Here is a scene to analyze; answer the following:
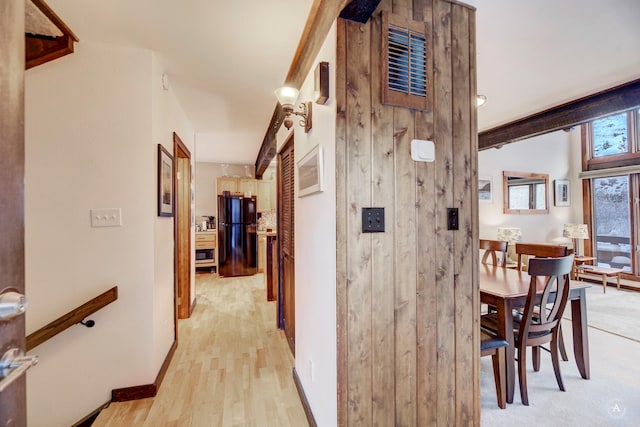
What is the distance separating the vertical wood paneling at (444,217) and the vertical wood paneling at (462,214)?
3 centimetres

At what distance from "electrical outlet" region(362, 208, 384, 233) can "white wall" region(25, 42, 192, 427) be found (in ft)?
5.46

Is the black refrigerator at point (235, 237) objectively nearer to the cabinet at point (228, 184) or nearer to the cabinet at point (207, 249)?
the cabinet at point (228, 184)

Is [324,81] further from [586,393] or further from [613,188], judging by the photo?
[613,188]

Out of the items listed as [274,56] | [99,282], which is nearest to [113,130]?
[99,282]

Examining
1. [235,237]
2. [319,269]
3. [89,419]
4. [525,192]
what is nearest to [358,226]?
[319,269]

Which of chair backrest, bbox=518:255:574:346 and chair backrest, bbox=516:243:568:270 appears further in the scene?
chair backrest, bbox=516:243:568:270

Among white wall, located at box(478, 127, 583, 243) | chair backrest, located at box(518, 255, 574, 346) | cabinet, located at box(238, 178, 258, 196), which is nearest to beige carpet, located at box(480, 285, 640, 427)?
chair backrest, located at box(518, 255, 574, 346)

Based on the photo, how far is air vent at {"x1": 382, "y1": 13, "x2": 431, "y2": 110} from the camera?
1.36 metres

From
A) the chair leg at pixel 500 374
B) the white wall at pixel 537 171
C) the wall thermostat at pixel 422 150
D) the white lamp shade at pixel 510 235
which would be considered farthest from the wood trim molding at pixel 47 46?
the white lamp shade at pixel 510 235

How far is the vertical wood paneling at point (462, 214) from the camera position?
1493mm

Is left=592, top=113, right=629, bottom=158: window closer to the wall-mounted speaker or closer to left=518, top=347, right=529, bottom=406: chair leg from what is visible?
left=518, top=347, right=529, bottom=406: chair leg

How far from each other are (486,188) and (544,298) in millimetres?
3999

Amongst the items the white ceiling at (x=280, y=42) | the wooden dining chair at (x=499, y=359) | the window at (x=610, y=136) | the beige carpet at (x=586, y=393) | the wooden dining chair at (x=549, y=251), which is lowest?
the beige carpet at (x=586, y=393)

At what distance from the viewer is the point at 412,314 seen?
4.59ft
